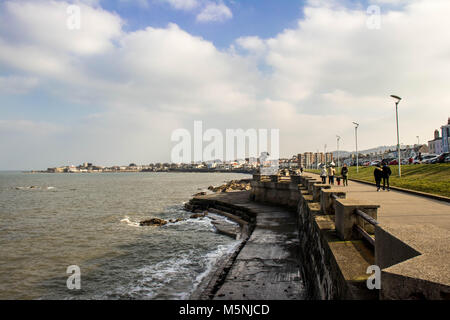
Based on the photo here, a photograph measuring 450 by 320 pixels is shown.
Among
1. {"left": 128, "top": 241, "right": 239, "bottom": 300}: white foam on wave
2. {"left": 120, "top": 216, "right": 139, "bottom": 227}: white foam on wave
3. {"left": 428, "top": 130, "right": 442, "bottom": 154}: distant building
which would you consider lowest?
{"left": 120, "top": 216, "right": 139, "bottom": 227}: white foam on wave

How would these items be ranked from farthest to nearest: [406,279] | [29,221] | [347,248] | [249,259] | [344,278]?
[29,221] → [249,259] → [347,248] → [344,278] → [406,279]

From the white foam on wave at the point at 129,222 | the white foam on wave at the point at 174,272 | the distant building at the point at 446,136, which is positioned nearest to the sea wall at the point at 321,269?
the white foam on wave at the point at 174,272

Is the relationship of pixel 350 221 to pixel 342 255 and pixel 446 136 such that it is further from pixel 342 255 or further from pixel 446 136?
pixel 446 136

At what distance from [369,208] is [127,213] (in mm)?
26064

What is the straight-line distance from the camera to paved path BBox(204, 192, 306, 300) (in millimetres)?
7619

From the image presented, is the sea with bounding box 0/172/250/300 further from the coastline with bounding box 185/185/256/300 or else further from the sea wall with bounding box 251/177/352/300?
Answer: the sea wall with bounding box 251/177/352/300

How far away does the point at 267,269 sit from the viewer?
30.4 feet

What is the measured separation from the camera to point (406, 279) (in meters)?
2.00

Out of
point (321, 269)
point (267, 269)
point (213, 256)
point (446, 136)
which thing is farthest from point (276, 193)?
point (446, 136)

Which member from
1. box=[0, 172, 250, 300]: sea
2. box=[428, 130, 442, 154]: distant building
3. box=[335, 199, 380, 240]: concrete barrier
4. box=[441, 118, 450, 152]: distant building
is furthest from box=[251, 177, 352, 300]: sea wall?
box=[428, 130, 442, 154]: distant building

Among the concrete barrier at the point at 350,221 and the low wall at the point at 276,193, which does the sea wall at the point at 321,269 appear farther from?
the low wall at the point at 276,193

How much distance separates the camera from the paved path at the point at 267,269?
25.0 ft
